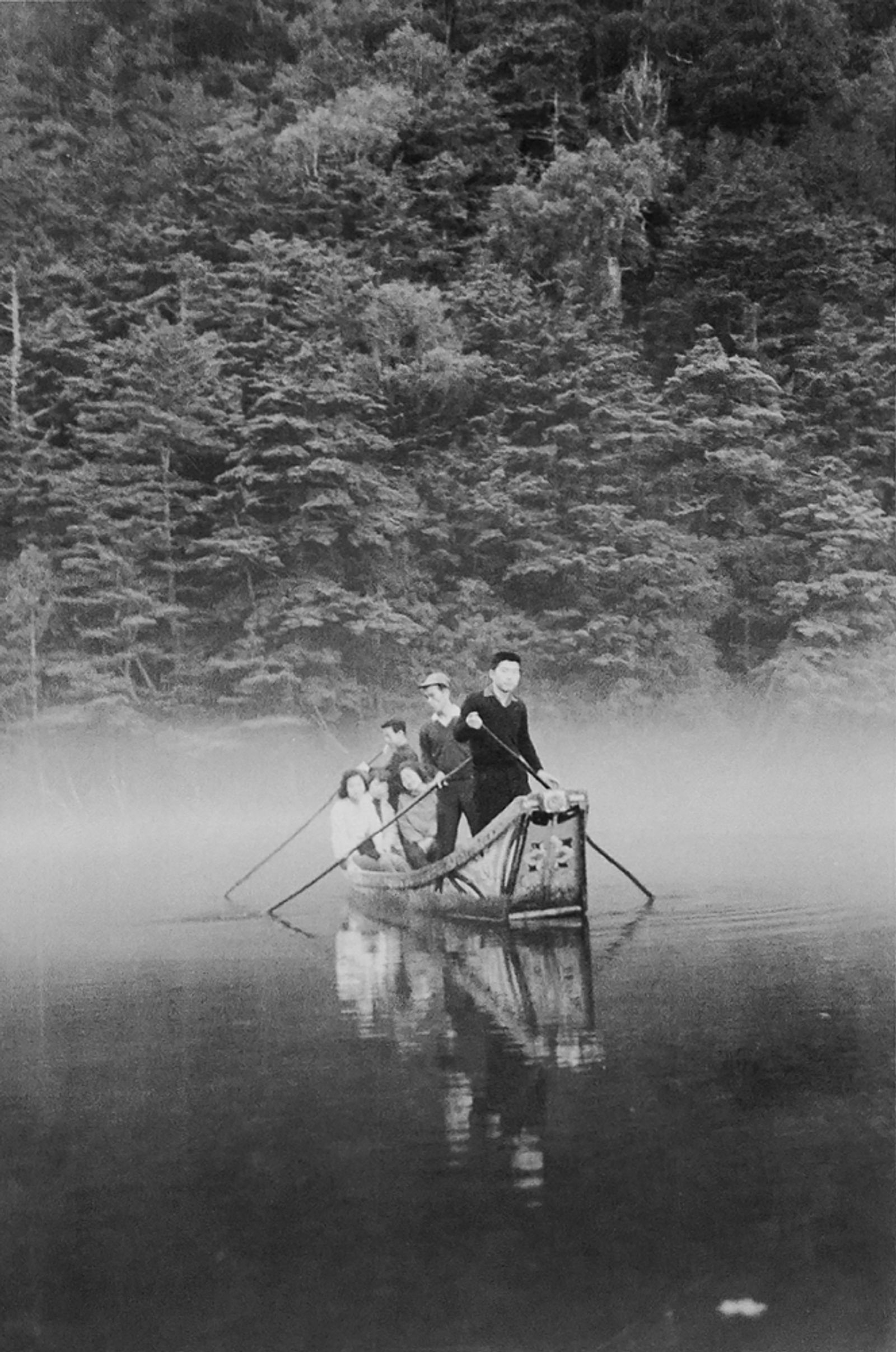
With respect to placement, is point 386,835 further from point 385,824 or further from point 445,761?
point 445,761

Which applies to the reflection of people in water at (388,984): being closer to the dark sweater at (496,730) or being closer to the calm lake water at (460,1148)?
the calm lake water at (460,1148)

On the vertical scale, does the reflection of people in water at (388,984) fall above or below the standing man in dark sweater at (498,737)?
below

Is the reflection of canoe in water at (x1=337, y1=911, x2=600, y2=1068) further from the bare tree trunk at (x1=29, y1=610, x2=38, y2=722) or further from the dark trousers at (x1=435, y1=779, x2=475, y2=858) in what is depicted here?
the bare tree trunk at (x1=29, y1=610, x2=38, y2=722)

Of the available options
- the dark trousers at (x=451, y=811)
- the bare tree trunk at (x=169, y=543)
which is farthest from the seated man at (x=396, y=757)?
the bare tree trunk at (x=169, y=543)

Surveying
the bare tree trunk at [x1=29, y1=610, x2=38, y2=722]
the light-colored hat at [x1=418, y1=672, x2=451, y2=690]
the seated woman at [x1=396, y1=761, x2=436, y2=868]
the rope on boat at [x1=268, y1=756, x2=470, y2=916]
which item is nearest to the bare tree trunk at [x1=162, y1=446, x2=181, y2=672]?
the bare tree trunk at [x1=29, y1=610, x2=38, y2=722]

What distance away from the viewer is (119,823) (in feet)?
30.7

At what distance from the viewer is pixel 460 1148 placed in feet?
8.91

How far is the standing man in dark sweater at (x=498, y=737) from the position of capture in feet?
17.6

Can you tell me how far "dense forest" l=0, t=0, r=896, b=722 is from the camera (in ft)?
29.7

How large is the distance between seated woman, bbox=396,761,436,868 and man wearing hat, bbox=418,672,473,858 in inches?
6.7

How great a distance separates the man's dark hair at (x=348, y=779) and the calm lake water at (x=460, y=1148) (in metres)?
1.27

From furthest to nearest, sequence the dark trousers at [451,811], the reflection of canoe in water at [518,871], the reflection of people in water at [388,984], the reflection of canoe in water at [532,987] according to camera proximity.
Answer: the dark trousers at [451,811]
the reflection of canoe in water at [518,871]
the reflection of people in water at [388,984]
the reflection of canoe in water at [532,987]

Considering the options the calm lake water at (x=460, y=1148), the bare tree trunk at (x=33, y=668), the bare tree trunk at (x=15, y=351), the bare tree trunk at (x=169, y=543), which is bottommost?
the calm lake water at (x=460, y=1148)

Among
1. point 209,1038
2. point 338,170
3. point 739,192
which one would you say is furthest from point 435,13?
point 209,1038
